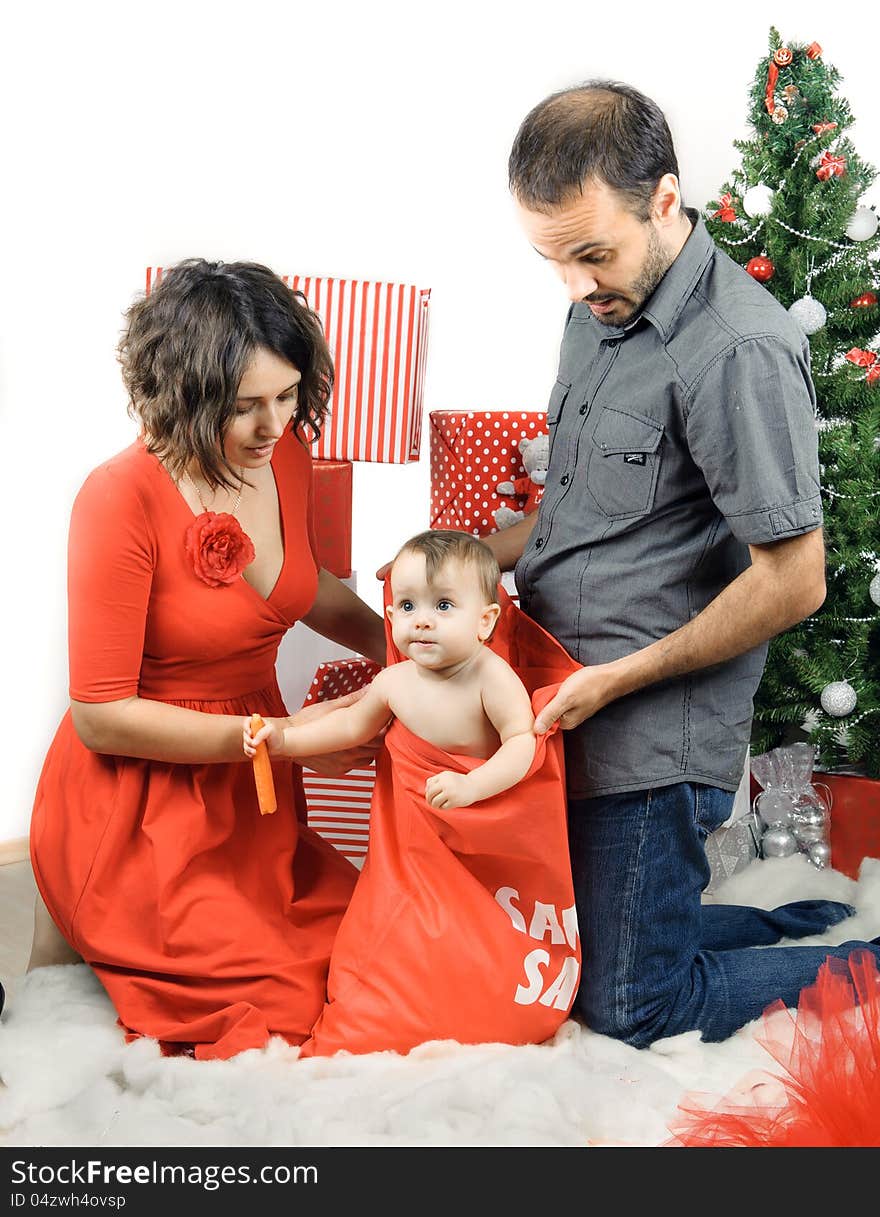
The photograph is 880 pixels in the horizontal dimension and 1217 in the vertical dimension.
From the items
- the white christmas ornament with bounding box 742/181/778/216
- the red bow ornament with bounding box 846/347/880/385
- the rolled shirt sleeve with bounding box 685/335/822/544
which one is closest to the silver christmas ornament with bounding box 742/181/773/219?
the white christmas ornament with bounding box 742/181/778/216

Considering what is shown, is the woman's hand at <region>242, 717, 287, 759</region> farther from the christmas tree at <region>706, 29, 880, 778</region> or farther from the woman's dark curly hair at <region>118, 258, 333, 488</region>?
the christmas tree at <region>706, 29, 880, 778</region>

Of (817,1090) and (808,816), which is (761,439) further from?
(808,816)

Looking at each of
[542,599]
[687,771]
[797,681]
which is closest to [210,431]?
[542,599]

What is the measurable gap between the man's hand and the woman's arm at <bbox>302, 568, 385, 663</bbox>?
0.52m

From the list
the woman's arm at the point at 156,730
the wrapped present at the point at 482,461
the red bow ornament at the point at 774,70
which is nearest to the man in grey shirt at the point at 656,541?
the woman's arm at the point at 156,730

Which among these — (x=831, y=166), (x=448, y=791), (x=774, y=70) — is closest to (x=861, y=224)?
(x=831, y=166)

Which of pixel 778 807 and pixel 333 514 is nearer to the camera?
pixel 333 514

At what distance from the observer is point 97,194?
3.06 meters

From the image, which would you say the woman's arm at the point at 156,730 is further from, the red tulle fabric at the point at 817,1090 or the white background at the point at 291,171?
the white background at the point at 291,171

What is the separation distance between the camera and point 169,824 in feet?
6.02

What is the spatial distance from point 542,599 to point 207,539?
507 millimetres

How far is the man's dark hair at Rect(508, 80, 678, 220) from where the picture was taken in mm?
1667

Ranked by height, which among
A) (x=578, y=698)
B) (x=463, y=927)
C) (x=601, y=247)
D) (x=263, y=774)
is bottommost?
(x=463, y=927)

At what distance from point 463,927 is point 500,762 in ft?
0.81
